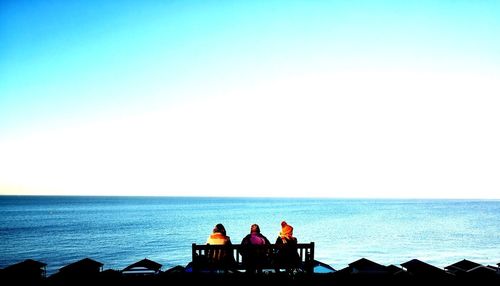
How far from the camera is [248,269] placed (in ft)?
25.6

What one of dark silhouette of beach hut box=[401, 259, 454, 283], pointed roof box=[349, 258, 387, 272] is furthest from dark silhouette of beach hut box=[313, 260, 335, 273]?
dark silhouette of beach hut box=[401, 259, 454, 283]

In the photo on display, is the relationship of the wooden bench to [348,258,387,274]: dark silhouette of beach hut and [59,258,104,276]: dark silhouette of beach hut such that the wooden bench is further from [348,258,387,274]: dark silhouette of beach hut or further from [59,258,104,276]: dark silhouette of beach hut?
[348,258,387,274]: dark silhouette of beach hut

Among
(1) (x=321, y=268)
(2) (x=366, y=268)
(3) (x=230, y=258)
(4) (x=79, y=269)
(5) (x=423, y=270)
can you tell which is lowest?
(2) (x=366, y=268)

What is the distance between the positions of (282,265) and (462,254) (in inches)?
1478

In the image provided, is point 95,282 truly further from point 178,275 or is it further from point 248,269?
point 248,269

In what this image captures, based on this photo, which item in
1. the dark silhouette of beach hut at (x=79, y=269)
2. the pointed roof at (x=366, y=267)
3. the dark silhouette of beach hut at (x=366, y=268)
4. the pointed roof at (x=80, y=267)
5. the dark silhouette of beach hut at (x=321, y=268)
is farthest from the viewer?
the pointed roof at (x=366, y=267)

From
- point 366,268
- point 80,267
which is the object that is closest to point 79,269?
point 80,267

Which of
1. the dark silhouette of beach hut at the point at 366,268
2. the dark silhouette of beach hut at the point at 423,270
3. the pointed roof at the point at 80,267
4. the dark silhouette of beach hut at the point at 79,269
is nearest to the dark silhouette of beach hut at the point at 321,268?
the dark silhouette of beach hut at the point at 366,268

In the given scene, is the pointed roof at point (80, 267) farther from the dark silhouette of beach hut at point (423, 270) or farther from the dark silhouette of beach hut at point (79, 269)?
the dark silhouette of beach hut at point (423, 270)

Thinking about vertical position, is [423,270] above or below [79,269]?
below

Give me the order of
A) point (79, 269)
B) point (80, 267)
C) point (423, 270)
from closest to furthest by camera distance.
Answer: point (79, 269) → point (80, 267) → point (423, 270)

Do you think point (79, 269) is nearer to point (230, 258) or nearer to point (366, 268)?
point (230, 258)

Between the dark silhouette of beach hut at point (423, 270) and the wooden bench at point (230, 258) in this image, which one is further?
the dark silhouette of beach hut at point (423, 270)

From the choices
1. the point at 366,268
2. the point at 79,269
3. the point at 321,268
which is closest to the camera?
the point at 79,269
